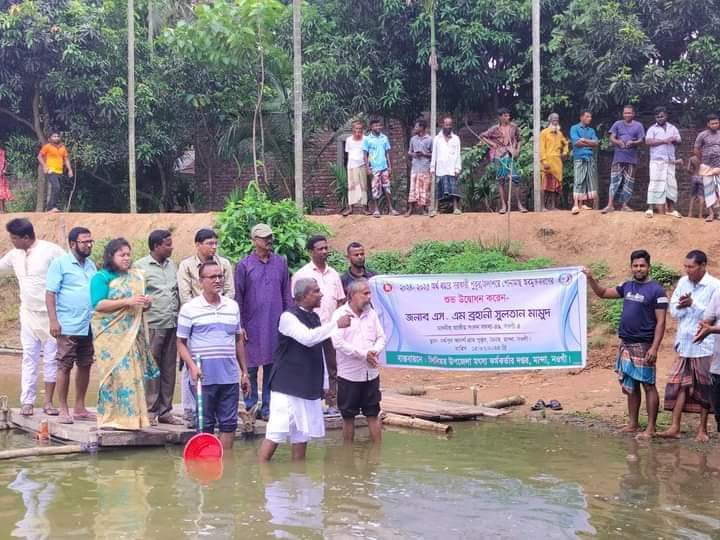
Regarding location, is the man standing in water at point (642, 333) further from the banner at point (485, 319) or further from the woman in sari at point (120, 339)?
the woman in sari at point (120, 339)

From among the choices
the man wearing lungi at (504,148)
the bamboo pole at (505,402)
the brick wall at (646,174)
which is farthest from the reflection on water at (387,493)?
the brick wall at (646,174)

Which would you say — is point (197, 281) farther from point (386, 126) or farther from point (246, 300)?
point (386, 126)

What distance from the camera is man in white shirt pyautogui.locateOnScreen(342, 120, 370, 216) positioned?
17688 mm

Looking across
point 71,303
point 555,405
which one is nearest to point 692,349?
point 555,405

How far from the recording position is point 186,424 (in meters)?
9.10

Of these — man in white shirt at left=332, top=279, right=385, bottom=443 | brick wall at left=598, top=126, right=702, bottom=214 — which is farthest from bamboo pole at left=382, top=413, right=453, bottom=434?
brick wall at left=598, top=126, right=702, bottom=214

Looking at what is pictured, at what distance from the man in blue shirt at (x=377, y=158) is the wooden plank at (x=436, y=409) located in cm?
721

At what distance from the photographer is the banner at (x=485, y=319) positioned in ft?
36.1

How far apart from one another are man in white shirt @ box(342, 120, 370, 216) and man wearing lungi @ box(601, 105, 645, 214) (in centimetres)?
436

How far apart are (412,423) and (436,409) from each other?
1.93 feet

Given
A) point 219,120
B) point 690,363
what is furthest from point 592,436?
point 219,120

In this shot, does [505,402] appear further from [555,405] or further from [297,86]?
[297,86]

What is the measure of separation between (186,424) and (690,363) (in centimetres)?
463

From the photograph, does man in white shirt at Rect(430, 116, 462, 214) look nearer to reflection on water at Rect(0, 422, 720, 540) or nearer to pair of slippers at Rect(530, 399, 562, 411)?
pair of slippers at Rect(530, 399, 562, 411)
